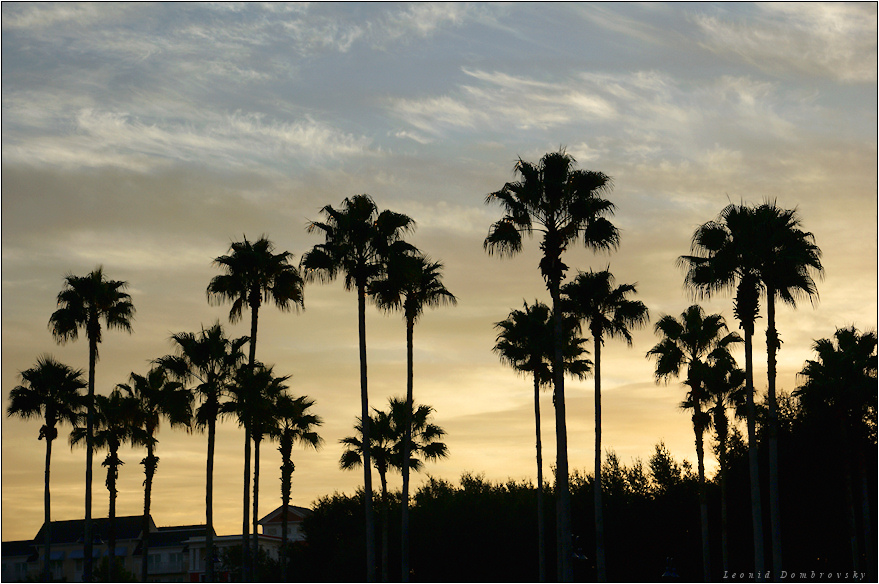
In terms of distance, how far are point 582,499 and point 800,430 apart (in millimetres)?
14432

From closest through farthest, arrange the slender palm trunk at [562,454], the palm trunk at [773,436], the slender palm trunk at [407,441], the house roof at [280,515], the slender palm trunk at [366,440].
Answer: the slender palm trunk at [562,454] → the palm trunk at [773,436] → the slender palm trunk at [366,440] → the slender palm trunk at [407,441] → the house roof at [280,515]

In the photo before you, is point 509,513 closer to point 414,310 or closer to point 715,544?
point 715,544

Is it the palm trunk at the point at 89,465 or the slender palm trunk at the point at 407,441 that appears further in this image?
the palm trunk at the point at 89,465

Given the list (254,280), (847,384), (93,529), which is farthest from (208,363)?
(93,529)

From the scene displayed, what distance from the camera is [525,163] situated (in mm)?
36000

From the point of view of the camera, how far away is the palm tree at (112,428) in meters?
56.4

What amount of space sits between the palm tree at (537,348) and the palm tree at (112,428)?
23.2m

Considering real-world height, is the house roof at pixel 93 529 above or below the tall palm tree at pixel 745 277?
below

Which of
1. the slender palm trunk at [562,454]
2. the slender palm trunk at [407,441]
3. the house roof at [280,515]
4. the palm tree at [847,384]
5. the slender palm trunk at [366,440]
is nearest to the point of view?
the slender palm trunk at [562,454]

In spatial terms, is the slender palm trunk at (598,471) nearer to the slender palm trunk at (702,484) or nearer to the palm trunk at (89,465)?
the slender palm trunk at (702,484)

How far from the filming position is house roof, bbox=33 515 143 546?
105 meters

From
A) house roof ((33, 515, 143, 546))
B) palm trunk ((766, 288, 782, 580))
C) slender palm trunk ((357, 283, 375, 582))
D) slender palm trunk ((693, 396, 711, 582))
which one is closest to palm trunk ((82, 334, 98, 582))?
slender palm trunk ((357, 283, 375, 582))

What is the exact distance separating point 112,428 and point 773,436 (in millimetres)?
39977

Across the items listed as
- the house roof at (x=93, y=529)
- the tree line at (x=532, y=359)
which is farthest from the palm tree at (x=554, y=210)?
the house roof at (x=93, y=529)
